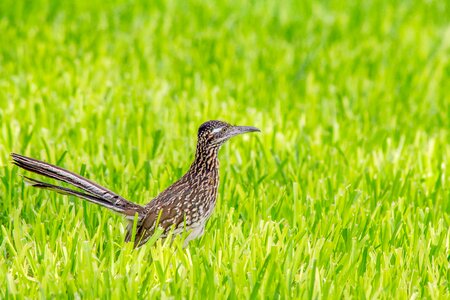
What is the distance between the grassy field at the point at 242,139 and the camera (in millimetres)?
4496

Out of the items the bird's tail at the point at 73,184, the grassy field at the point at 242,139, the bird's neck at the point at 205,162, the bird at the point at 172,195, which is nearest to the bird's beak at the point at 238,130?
the bird at the point at 172,195

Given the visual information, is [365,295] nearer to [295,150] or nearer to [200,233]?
[200,233]

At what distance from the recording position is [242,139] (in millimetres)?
Answer: 7188

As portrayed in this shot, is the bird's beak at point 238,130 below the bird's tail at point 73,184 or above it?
above

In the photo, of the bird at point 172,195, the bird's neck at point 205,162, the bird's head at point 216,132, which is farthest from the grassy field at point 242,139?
the bird's head at point 216,132

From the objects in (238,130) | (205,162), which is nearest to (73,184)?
(205,162)

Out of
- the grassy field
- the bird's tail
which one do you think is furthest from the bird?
the grassy field

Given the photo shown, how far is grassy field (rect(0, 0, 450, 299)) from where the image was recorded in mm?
4496

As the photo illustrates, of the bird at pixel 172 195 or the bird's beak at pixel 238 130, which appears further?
the bird's beak at pixel 238 130

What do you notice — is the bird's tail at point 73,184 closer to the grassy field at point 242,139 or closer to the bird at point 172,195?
the bird at point 172,195

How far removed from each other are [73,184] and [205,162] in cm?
79

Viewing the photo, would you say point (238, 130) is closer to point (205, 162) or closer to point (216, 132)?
point (216, 132)

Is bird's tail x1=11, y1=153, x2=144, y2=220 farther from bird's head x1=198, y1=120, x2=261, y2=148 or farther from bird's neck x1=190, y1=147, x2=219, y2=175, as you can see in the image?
bird's head x1=198, y1=120, x2=261, y2=148

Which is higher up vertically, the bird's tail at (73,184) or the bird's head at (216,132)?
the bird's head at (216,132)
